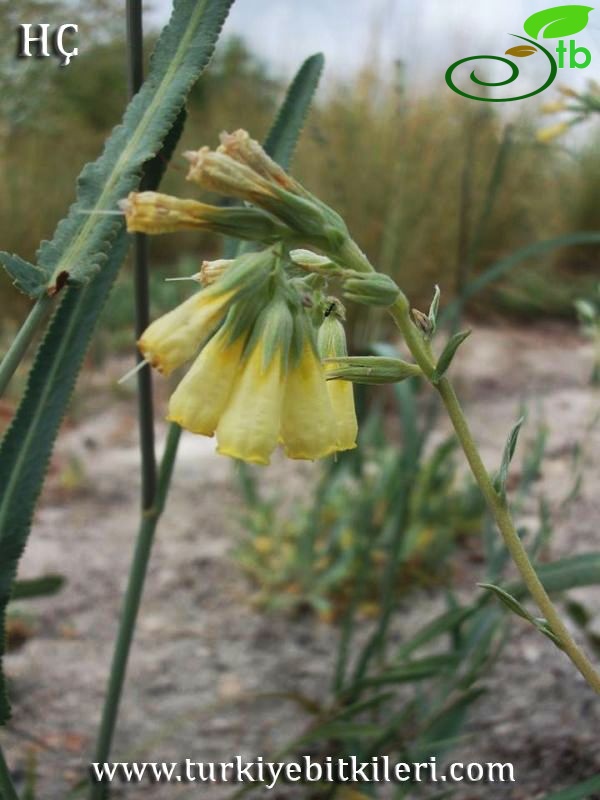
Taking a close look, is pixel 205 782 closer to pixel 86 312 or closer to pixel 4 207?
pixel 86 312

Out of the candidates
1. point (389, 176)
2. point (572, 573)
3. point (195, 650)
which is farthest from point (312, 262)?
point (389, 176)

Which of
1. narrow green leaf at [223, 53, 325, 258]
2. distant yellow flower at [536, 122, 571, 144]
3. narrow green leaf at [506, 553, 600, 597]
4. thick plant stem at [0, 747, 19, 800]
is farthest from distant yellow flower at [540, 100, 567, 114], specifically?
thick plant stem at [0, 747, 19, 800]

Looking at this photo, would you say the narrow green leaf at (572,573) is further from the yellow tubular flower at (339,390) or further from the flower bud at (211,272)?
the flower bud at (211,272)

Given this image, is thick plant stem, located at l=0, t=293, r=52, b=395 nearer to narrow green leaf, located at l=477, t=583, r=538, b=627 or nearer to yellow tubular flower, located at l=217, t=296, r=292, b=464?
yellow tubular flower, located at l=217, t=296, r=292, b=464

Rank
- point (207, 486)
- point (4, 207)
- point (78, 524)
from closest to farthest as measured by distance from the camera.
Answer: point (78, 524)
point (207, 486)
point (4, 207)

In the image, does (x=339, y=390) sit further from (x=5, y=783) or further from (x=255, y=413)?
(x=5, y=783)

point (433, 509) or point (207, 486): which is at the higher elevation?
point (433, 509)

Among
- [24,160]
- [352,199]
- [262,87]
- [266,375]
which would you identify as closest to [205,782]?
[266,375]
